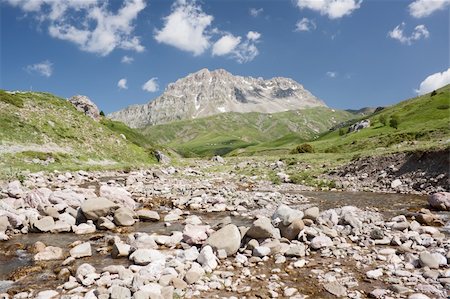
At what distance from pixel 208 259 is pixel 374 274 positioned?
6.32 meters

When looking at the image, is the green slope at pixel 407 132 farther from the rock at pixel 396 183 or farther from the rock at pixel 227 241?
the rock at pixel 227 241

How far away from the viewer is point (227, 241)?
54.0 feet

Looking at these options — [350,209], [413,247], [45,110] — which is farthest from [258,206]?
[45,110]

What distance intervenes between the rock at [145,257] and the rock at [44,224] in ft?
27.6

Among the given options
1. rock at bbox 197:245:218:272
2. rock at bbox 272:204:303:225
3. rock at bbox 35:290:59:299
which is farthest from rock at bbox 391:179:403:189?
rock at bbox 35:290:59:299

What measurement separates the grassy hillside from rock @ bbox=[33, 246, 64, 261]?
3005cm

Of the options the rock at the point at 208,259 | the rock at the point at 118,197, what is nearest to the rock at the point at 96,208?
the rock at the point at 118,197

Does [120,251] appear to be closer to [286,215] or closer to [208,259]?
[208,259]

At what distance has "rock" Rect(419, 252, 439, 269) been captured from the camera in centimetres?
1376

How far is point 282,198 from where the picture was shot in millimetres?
33000

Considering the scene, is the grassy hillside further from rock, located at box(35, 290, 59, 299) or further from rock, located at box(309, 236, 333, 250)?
rock, located at box(309, 236, 333, 250)

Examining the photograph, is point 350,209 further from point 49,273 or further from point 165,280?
point 49,273

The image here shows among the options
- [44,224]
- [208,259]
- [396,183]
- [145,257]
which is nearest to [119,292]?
[145,257]

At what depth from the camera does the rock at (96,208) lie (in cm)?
2317
